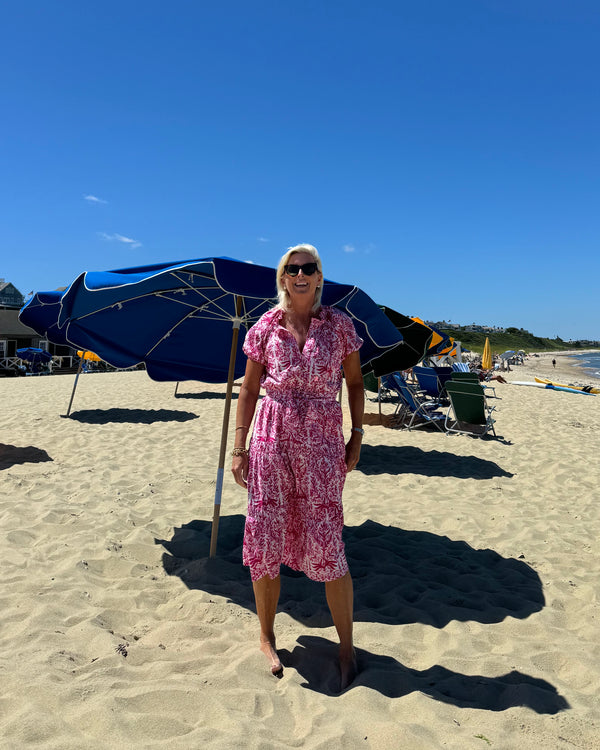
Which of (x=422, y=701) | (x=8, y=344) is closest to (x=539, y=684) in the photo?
(x=422, y=701)

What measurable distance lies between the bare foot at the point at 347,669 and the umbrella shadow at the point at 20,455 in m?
4.61

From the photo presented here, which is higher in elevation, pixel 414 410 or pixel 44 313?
pixel 44 313

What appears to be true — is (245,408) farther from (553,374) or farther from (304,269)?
(553,374)

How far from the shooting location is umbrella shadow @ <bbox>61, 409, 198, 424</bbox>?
29.9ft

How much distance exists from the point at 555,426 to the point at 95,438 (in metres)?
8.46

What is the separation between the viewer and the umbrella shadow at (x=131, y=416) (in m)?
9.12

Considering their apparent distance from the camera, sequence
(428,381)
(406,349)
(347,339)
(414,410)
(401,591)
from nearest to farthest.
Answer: (347,339) → (401,591) → (406,349) → (414,410) → (428,381)

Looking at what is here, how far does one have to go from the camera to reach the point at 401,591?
10.4ft

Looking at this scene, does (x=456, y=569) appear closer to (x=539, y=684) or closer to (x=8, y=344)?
(x=539, y=684)

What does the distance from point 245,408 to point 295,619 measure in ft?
4.20

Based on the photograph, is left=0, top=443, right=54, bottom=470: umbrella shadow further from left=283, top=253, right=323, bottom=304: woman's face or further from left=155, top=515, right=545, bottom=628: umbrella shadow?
→ left=283, top=253, right=323, bottom=304: woman's face

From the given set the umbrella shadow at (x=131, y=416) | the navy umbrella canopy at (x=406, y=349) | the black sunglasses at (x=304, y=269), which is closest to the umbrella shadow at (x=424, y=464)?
the navy umbrella canopy at (x=406, y=349)

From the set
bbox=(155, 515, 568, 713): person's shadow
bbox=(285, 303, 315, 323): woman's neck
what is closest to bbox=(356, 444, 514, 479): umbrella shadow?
bbox=(155, 515, 568, 713): person's shadow

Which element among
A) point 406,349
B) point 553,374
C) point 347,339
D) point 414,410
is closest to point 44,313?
point 406,349
